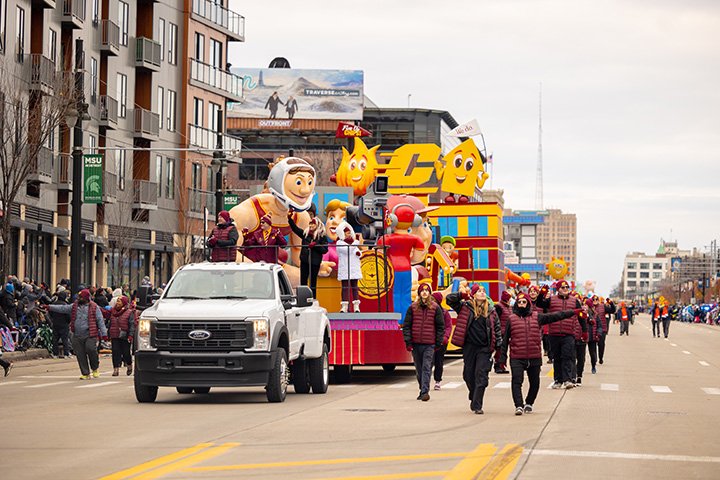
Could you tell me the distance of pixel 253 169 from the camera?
116625mm

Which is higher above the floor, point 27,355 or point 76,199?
point 76,199

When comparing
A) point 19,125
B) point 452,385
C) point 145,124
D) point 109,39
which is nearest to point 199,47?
point 145,124

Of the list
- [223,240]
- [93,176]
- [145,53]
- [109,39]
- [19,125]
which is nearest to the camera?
[223,240]

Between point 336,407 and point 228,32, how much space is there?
172ft

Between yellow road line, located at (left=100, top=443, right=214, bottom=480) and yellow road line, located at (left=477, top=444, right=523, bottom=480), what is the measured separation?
2.97 meters

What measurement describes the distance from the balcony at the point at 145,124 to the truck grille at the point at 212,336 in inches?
1576

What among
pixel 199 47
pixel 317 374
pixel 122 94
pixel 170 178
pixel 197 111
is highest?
pixel 199 47

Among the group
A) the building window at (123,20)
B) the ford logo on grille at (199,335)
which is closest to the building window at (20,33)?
the building window at (123,20)

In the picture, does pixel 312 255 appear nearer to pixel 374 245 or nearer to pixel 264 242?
pixel 264 242

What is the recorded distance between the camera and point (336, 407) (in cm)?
2033

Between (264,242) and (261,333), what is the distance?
6659mm

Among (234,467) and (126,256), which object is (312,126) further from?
(234,467)

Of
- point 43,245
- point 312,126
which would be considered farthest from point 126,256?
point 312,126

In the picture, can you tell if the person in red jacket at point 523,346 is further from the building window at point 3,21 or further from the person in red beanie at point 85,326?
the building window at point 3,21
